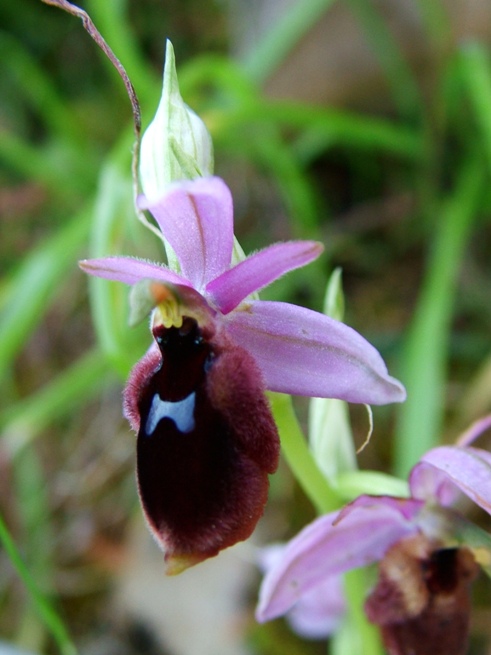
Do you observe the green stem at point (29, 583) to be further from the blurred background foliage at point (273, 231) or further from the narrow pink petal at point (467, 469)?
the blurred background foliage at point (273, 231)

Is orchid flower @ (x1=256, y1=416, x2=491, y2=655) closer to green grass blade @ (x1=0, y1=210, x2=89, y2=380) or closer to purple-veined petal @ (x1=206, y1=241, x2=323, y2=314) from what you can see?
purple-veined petal @ (x1=206, y1=241, x2=323, y2=314)

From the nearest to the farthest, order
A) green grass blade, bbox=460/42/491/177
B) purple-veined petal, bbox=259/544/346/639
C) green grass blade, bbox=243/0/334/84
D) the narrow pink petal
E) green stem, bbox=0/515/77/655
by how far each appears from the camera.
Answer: the narrow pink petal
green stem, bbox=0/515/77/655
purple-veined petal, bbox=259/544/346/639
green grass blade, bbox=460/42/491/177
green grass blade, bbox=243/0/334/84

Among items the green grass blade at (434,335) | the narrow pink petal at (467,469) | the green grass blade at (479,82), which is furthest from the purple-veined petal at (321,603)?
the green grass blade at (479,82)

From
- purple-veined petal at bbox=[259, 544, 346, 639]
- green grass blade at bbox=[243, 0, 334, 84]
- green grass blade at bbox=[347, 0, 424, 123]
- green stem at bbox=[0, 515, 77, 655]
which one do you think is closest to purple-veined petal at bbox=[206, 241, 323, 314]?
green stem at bbox=[0, 515, 77, 655]

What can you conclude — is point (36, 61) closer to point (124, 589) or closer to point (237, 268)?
point (124, 589)

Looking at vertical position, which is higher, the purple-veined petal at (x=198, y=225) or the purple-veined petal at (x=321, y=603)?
→ the purple-veined petal at (x=198, y=225)
